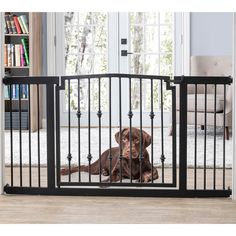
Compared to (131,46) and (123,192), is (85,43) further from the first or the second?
(123,192)

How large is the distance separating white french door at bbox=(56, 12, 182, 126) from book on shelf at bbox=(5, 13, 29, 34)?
0.56 metres

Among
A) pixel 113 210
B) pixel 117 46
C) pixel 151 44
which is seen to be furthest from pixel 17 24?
pixel 113 210

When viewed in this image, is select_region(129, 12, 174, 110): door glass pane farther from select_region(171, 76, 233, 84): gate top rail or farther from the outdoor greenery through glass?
select_region(171, 76, 233, 84): gate top rail

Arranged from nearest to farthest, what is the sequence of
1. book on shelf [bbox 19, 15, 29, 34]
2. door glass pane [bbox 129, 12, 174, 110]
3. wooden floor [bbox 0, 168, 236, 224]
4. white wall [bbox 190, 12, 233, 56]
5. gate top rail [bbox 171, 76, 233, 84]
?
wooden floor [bbox 0, 168, 236, 224] → gate top rail [bbox 171, 76, 233, 84] → book on shelf [bbox 19, 15, 29, 34] → white wall [bbox 190, 12, 233, 56] → door glass pane [bbox 129, 12, 174, 110]

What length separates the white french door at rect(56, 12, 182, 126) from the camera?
6.65 m

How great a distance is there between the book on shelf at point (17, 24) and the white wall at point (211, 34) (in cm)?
200

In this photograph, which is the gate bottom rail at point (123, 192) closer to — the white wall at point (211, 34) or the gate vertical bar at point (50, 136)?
the gate vertical bar at point (50, 136)

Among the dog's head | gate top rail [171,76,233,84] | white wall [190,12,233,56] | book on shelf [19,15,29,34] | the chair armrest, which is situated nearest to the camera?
gate top rail [171,76,233,84]

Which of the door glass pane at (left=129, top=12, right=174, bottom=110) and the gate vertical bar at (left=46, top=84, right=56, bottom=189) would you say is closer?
the gate vertical bar at (left=46, top=84, right=56, bottom=189)

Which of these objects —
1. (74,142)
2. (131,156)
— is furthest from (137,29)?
(131,156)

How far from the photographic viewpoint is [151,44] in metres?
6.66

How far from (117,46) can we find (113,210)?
4262 millimetres

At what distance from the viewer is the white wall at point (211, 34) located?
650cm

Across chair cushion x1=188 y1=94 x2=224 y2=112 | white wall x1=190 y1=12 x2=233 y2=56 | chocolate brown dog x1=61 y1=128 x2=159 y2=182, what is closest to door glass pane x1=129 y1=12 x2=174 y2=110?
white wall x1=190 y1=12 x2=233 y2=56
